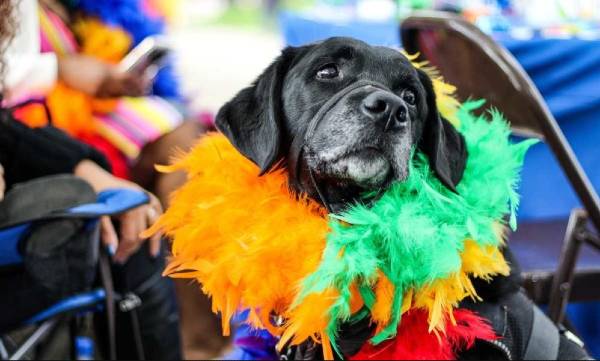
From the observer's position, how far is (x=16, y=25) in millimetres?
1357

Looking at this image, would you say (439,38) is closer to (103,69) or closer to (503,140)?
(503,140)

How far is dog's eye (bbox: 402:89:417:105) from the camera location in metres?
1.22

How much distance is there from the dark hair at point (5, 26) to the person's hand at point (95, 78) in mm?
674

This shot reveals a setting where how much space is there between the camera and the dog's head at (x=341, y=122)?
1072mm

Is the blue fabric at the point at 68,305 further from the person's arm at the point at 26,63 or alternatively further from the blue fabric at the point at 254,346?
the person's arm at the point at 26,63

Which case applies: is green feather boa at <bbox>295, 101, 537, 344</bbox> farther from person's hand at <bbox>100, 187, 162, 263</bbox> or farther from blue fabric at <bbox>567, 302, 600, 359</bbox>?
blue fabric at <bbox>567, 302, 600, 359</bbox>

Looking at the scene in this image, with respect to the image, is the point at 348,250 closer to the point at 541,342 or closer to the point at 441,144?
the point at 441,144

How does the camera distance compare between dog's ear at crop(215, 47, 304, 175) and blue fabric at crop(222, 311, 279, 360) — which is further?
blue fabric at crop(222, 311, 279, 360)

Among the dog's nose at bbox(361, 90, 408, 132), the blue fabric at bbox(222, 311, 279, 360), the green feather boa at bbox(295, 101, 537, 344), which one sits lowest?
the blue fabric at bbox(222, 311, 279, 360)

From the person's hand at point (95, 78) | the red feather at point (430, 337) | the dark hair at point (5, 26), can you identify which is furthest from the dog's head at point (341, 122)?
the person's hand at point (95, 78)

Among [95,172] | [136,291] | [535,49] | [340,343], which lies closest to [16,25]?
[95,172]

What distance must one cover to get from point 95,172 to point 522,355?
943mm

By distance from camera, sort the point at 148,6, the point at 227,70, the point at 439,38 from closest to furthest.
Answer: the point at 439,38, the point at 148,6, the point at 227,70

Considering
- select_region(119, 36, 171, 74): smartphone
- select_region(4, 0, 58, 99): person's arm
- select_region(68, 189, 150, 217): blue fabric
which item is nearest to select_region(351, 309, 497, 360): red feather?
select_region(68, 189, 150, 217): blue fabric
